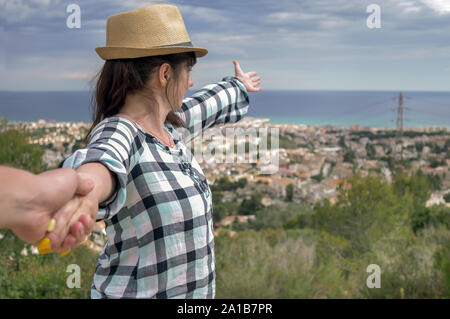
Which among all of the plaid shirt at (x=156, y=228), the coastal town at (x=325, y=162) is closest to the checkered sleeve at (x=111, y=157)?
the plaid shirt at (x=156, y=228)

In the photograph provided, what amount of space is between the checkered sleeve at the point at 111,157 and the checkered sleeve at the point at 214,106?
484 mm

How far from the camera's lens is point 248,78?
172cm

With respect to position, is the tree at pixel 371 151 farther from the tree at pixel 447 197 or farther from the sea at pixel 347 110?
the tree at pixel 447 197

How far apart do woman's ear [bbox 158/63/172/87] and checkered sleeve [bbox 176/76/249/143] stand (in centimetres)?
28

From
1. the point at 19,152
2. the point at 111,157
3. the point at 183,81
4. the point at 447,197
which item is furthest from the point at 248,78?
the point at 447,197

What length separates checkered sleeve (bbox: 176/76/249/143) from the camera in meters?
1.41

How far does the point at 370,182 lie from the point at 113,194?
9.61 m

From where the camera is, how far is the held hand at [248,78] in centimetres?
168

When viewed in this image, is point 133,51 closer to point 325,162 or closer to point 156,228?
point 156,228

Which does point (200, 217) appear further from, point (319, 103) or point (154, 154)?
point (319, 103)

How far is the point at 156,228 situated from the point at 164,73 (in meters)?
0.38

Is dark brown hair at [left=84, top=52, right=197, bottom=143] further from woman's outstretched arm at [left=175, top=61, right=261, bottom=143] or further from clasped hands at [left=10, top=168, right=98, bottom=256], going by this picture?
clasped hands at [left=10, top=168, right=98, bottom=256]

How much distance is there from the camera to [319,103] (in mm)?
56094

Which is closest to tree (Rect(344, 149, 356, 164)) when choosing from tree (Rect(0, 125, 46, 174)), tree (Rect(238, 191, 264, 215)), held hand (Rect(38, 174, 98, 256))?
tree (Rect(238, 191, 264, 215))
